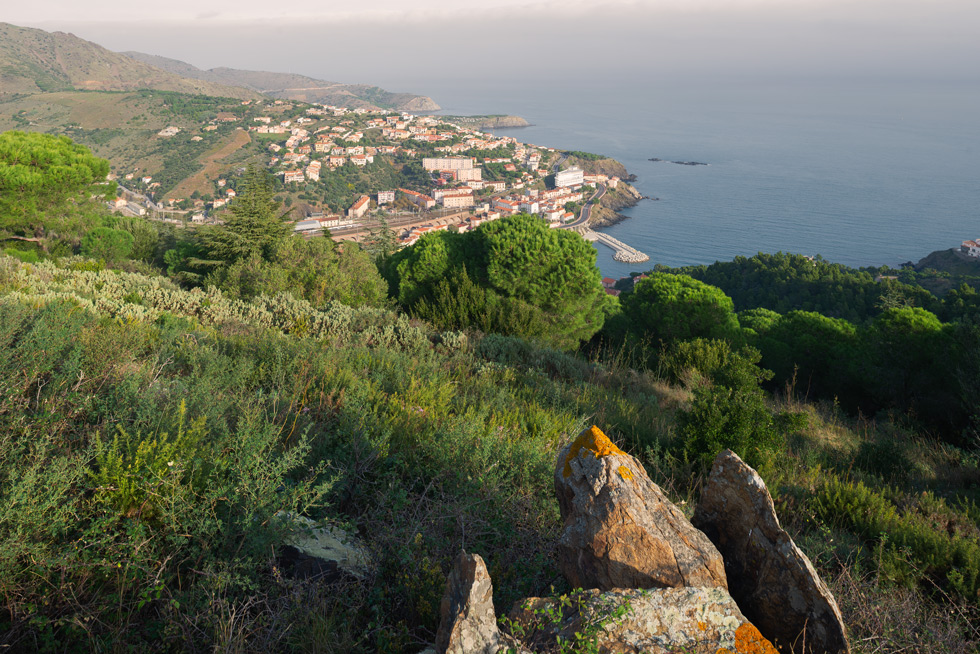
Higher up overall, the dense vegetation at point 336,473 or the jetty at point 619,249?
the dense vegetation at point 336,473

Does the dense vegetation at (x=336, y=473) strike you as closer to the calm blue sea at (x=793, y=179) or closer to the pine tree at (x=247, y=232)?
the pine tree at (x=247, y=232)

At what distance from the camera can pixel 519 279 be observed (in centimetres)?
1010

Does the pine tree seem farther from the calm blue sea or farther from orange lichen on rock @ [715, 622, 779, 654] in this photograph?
the calm blue sea

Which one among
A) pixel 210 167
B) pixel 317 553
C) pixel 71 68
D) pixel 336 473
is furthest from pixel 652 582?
pixel 71 68

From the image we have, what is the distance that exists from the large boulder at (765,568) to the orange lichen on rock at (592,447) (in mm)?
426

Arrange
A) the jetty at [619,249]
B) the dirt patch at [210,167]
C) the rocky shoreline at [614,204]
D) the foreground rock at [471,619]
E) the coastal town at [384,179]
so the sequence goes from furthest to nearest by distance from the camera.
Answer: the dirt patch at [210,167]
the rocky shoreline at [614,204]
the coastal town at [384,179]
the jetty at [619,249]
the foreground rock at [471,619]

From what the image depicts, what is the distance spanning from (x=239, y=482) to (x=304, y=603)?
1.67ft

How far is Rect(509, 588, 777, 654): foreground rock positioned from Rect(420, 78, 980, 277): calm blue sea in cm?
4556

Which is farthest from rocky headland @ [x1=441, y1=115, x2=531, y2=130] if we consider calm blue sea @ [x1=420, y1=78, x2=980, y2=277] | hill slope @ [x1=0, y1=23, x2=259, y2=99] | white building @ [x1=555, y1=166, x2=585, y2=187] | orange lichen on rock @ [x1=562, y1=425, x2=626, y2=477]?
orange lichen on rock @ [x1=562, y1=425, x2=626, y2=477]

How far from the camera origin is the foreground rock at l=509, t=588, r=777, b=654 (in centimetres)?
135

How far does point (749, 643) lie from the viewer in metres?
1.42

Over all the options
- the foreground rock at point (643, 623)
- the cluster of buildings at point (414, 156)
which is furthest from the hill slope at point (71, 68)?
the foreground rock at point (643, 623)

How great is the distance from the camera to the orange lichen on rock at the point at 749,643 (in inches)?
55.1

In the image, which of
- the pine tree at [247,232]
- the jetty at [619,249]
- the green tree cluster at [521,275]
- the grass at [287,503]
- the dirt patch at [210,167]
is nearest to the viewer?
the grass at [287,503]
